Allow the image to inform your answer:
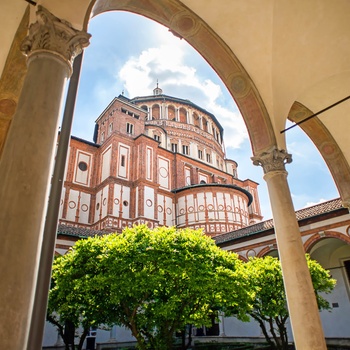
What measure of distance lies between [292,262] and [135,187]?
2145 centimetres

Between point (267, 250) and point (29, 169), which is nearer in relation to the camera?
point (29, 169)

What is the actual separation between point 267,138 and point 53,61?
472cm

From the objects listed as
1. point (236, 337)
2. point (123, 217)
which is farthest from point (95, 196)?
point (236, 337)

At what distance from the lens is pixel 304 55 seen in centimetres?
658

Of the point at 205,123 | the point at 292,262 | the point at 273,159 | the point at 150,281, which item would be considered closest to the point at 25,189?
the point at 292,262

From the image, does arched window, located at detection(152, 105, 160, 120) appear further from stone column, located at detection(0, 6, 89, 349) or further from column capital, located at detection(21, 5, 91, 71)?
stone column, located at detection(0, 6, 89, 349)

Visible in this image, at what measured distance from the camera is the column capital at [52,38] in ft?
10.8

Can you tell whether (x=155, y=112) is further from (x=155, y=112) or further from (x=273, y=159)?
(x=273, y=159)

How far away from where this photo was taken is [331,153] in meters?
8.51

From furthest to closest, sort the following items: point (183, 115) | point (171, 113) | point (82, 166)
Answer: point (183, 115)
point (171, 113)
point (82, 166)

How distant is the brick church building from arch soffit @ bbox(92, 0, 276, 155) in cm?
1755

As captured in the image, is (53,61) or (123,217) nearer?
(53,61)

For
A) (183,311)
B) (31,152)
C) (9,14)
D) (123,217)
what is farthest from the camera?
(123,217)

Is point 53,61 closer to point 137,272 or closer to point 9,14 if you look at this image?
point 9,14
